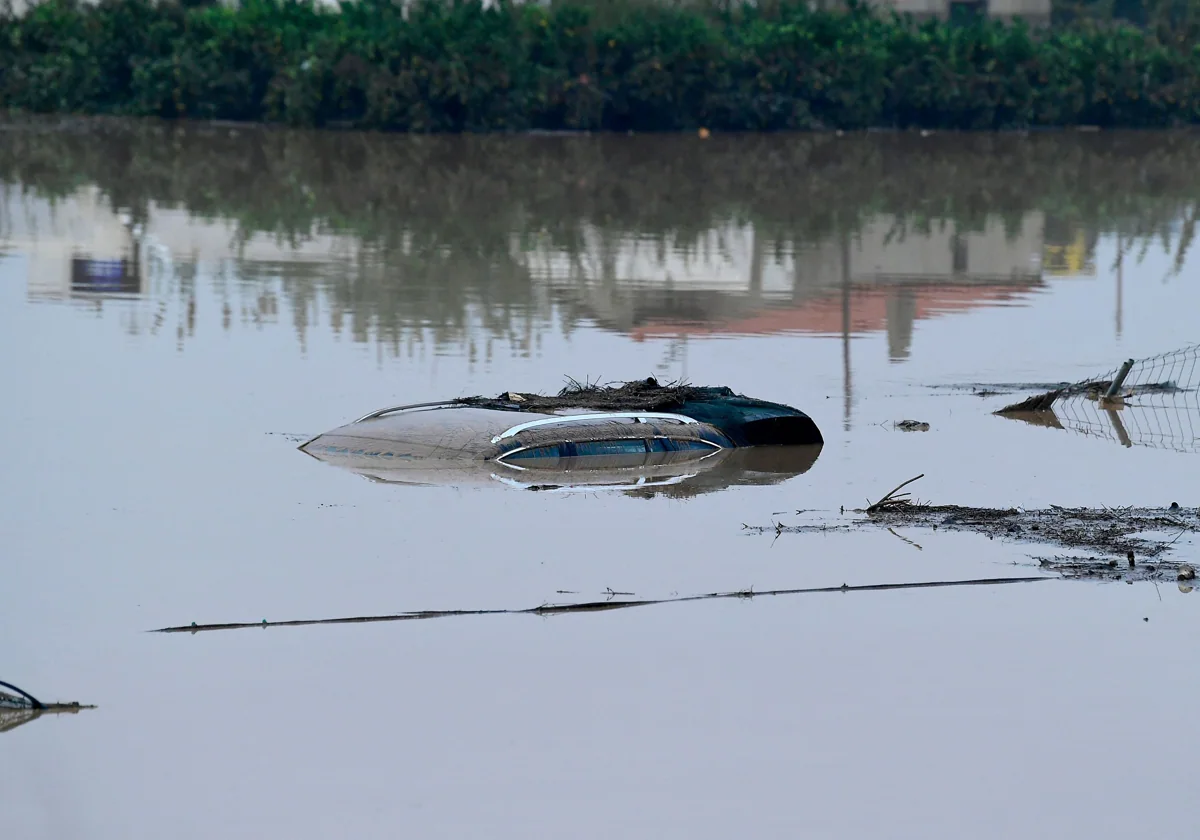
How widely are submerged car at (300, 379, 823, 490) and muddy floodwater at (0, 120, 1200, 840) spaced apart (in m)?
0.26

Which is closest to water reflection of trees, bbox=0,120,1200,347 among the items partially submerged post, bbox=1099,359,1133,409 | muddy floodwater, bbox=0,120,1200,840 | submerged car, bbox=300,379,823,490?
muddy floodwater, bbox=0,120,1200,840

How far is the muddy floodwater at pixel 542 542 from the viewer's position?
802 cm

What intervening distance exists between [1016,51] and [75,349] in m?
30.8

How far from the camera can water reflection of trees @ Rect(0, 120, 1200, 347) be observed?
936 inches

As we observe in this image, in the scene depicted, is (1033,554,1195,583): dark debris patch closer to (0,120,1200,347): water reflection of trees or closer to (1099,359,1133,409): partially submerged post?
(1099,359,1133,409): partially submerged post

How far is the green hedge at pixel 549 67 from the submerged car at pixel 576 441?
2749cm

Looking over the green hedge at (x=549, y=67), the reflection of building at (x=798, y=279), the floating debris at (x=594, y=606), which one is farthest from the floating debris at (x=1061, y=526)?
the green hedge at (x=549, y=67)

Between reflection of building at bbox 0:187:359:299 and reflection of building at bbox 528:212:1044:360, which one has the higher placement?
reflection of building at bbox 0:187:359:299

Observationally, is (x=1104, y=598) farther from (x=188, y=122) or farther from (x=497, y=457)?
(x=188, y=122)

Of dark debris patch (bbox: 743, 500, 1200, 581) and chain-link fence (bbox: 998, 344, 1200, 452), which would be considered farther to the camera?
chain-link fence (bbox: 998, 344, 1200, 452)

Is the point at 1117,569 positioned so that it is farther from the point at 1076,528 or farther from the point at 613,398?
the point at 613,398

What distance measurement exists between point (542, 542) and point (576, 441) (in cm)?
207

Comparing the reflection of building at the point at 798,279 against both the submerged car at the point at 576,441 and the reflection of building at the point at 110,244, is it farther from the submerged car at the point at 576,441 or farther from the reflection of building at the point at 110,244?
the submerged car at the point at 576,441

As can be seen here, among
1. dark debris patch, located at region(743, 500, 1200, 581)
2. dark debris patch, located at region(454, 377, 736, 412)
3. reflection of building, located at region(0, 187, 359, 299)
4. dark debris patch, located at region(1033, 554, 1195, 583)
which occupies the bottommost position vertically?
dark debris patch, located at region(1033, 554, 1195, 583)
